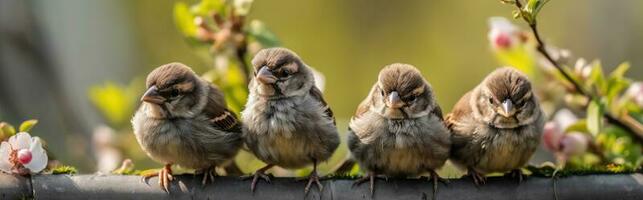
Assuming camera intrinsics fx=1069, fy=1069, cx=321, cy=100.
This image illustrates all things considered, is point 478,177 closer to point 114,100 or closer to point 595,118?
point 595,118

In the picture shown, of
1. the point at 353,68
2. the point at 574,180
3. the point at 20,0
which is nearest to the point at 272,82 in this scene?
the point at 574,180

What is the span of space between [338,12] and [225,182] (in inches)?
378

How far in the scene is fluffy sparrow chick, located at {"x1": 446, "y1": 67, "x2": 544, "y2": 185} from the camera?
4070mm

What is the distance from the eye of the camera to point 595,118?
4.06 metres

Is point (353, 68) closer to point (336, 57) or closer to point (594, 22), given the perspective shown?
point (336, 57)

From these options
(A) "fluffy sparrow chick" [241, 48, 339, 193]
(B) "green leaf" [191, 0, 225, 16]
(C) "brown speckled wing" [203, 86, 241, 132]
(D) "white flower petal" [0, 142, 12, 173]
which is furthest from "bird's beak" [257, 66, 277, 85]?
(D) "white flower petal" [0, 142, 12, 173]

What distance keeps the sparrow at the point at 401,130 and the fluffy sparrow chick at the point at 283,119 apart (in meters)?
0.14

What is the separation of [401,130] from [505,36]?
0.74m

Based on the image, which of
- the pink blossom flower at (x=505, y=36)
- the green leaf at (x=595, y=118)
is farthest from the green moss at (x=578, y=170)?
the pink blossom flower at (x=505, y=36)

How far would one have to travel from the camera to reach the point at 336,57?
1324 cm

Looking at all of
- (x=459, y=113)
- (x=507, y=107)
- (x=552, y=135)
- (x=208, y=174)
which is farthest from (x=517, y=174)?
(x=208, y=174)

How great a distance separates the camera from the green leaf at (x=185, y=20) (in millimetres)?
4445

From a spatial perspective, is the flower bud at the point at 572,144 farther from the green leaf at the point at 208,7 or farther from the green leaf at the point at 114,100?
the green leaf at the point at 114,100

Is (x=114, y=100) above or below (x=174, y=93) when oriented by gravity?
above
